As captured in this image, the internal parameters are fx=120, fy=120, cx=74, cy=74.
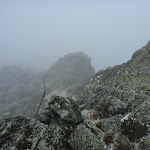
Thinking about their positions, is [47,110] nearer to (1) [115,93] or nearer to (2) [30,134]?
(2) [30,134]

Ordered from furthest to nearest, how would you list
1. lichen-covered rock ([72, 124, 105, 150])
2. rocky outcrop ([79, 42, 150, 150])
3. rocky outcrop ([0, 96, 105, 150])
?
lichen-covered rock ([72, 124, 105, 150])
rocky outcrop ([0, 96, 105, 150])
rocky outcrop ([79, 42, 150, 150])

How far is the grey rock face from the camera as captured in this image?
68.7 ft

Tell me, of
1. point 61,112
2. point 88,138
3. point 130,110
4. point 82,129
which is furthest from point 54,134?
point 130,110

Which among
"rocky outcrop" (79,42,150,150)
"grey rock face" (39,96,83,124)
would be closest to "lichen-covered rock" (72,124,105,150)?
"rocky outcrop" (79,42,150,150)

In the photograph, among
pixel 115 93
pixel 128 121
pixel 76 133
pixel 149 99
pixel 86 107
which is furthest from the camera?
pixel 86 107

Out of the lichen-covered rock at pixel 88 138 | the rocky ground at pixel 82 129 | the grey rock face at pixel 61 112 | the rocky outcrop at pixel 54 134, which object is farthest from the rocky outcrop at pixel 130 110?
the grey rock face at pixel 61 112

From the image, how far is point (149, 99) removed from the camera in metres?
21.1

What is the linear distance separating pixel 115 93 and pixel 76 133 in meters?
15.3

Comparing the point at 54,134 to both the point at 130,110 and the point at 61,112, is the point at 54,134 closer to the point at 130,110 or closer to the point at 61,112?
the point at 61,112

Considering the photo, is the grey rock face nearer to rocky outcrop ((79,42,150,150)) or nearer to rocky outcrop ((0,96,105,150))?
rocky outcrop ((0,96,105,150))

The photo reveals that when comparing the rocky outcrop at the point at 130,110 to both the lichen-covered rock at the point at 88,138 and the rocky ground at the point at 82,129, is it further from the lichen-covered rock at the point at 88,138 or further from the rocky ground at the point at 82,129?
the lichen-covered rock at the point at 88,138

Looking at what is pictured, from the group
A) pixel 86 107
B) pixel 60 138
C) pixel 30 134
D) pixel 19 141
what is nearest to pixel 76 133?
pixel 60 138

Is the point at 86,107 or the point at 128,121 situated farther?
the point at 86,107

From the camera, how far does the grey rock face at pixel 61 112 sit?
20938 millimetres
